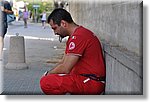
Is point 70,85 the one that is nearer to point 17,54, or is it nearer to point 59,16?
point 59,16

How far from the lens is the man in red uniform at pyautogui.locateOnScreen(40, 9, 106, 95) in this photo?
382cm

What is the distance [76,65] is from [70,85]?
209 millimetres

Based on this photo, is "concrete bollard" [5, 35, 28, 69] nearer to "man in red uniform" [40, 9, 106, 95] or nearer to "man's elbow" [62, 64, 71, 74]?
"man in red uniform" [40, 9, 106, 95]

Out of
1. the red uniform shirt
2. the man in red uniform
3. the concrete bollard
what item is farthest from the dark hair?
the concrete bollard

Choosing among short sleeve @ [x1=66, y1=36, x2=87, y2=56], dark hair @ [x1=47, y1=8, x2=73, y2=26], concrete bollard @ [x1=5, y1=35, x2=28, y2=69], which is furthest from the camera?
concrete bollard @ [x1=5, y1=35, x2=28, y2=69]

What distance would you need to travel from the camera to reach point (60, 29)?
157 inches

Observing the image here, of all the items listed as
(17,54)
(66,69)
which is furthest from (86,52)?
(17,54)

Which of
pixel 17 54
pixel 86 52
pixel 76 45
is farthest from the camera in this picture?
pixel 17 54

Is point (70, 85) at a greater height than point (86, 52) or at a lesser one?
lesser

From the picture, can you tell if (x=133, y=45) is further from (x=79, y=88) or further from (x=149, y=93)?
(x=79, y=88)

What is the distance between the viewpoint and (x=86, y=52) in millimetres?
3941

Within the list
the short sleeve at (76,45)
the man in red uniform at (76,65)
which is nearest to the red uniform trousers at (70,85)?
the man in red uniform at (76,65)

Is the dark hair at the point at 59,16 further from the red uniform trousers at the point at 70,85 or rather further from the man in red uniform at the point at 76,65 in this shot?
the red uniform trousers at the point at 70,85

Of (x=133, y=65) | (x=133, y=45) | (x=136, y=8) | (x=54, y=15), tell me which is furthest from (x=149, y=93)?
(x=54, y=15)
